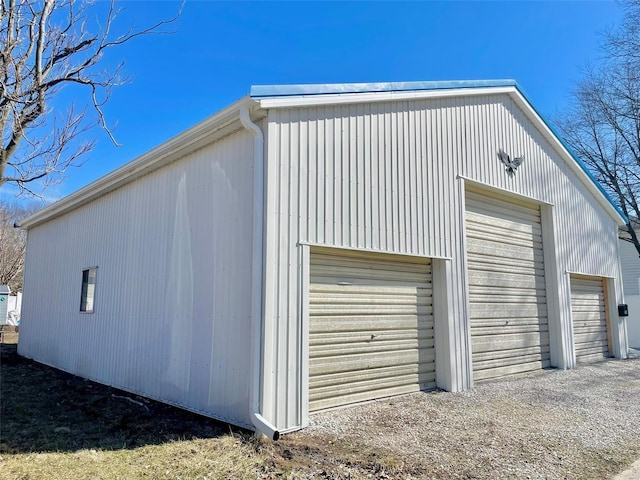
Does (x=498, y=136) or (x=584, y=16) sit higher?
(x=584, y=16)

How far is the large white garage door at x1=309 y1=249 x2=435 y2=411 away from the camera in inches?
215

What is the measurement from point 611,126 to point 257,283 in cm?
2106

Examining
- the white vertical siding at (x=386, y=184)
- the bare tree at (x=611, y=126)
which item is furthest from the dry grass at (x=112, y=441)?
the bare tree at (x=611, y=126)

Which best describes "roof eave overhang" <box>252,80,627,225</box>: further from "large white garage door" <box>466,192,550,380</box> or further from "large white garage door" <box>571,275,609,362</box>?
"large white garage door" <box>571,275,609,362</box>

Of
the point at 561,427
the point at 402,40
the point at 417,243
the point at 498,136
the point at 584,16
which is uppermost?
the point at 584,16

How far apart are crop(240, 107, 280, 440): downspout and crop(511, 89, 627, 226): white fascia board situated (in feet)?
21.7

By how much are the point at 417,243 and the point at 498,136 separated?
365 centimetres

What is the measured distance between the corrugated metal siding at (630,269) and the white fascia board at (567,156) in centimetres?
1228

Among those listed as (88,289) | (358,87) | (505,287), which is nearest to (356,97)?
(358,87)

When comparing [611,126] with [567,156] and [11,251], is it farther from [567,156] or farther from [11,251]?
[11,251]

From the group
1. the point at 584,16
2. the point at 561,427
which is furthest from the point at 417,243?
the point at 584,16

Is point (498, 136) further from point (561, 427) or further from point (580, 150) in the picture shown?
point (580, 150)

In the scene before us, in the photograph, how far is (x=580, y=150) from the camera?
21.2 meters

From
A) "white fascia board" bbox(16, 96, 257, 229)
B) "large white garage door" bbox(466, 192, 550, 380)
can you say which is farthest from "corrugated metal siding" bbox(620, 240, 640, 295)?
"white fascia board" bbox(16, 96, 257, 229)
